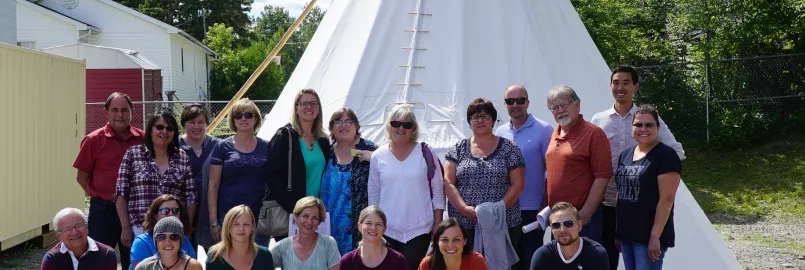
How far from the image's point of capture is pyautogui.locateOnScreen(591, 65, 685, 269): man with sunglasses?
4.48 metres

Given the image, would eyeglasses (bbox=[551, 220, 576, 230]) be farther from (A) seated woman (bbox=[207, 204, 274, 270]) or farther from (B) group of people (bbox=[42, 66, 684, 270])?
(A) seated woman (bbox=[207, 204, 274, 270])

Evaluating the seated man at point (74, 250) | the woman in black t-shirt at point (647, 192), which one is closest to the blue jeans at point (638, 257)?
the woman in black t-shirt at point (647, 192)

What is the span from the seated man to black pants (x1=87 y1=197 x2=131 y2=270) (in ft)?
1.24

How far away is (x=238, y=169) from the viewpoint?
445 cm

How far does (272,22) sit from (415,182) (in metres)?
86.2

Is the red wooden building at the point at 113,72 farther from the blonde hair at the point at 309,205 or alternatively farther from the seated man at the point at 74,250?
the blonde hair at the point at 309,205

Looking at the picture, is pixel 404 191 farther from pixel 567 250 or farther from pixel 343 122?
pixel 567 250

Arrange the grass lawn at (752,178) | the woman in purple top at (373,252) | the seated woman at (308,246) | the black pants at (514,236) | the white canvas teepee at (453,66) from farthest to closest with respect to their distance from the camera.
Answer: the grass lawn at (752,178), the white canvas teepee at (453,66), the black pants at (514,236), the seated woman at (308,246), the woman in purple top at (373,252)

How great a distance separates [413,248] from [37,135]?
520 centimetres

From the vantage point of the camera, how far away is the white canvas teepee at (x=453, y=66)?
5.60m

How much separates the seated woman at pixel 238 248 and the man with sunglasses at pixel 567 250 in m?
1.38

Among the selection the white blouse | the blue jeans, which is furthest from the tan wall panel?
the blue jeans

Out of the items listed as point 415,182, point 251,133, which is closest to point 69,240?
point 251,133

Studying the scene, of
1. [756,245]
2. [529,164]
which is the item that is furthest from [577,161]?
[756,245]
